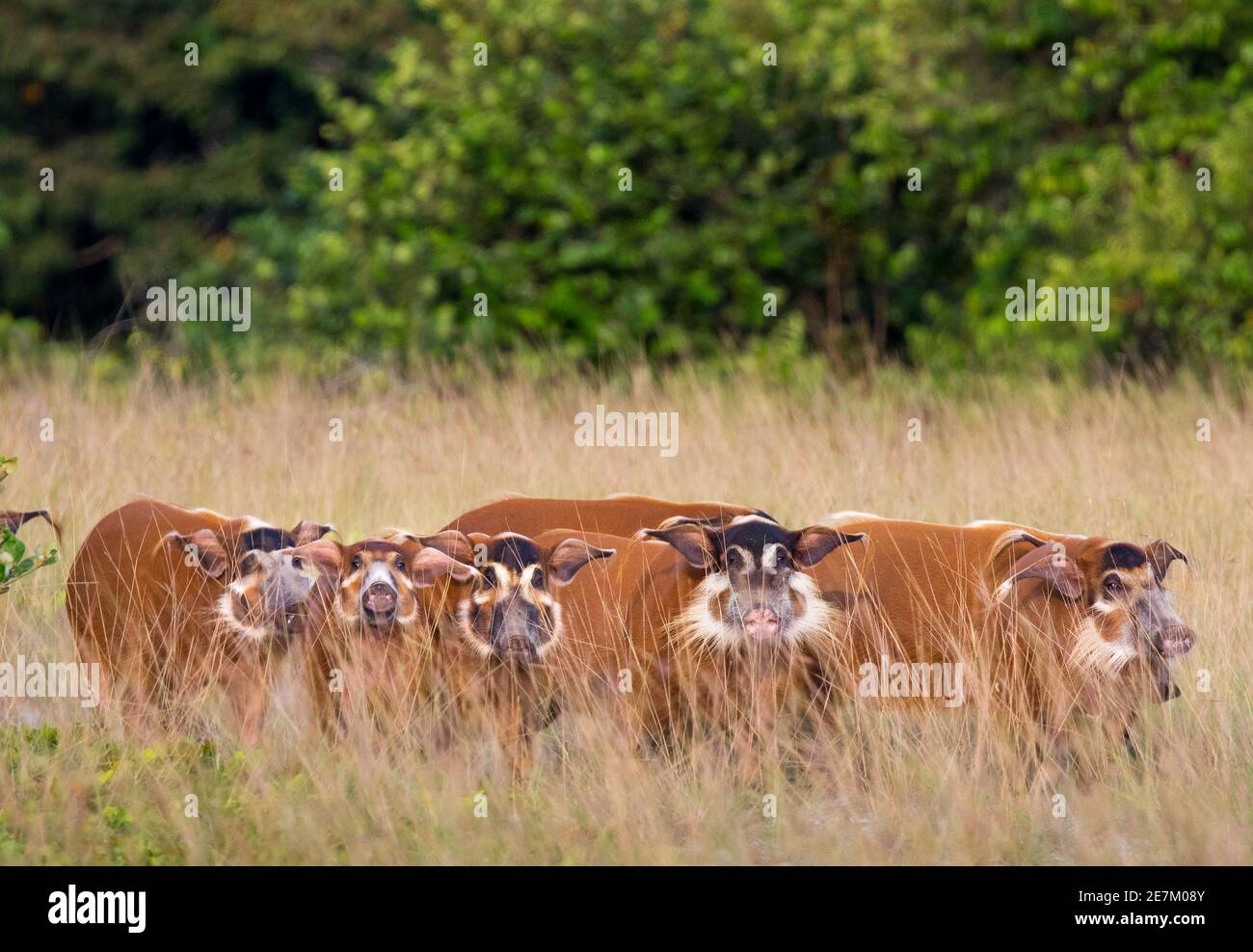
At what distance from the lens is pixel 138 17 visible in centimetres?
1741

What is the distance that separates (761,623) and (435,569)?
3.57 feet

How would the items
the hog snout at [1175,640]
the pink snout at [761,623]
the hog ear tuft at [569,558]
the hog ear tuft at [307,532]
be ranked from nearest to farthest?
the hog snout at [1175,640] < the pink snout at [761,623] < the hog ear tuft at [569,558] < the hog ear tuft at [307,532]

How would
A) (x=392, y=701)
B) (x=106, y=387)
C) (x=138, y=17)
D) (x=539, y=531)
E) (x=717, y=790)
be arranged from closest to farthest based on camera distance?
(x=717, y=790) < (x=392, y=701) < (x=539, y=531) < (x=106, y=387) < (x=138, y=17)

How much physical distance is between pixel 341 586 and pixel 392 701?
0.43 meters

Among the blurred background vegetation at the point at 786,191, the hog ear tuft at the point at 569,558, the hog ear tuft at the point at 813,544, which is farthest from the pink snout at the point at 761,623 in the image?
the blurred background vegetation at the point at 786,191

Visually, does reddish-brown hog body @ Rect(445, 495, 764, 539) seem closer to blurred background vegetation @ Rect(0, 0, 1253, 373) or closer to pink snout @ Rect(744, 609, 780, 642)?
pink snout @ Rect(744, 609, 780, 642)

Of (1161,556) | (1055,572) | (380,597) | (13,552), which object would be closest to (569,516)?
(380,597)

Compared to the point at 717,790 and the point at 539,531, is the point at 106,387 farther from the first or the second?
the point at 717,790

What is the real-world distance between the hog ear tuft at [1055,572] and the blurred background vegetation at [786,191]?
6.20m

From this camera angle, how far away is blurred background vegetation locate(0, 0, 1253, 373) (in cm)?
1148

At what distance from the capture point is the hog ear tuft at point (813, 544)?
17.5 ft

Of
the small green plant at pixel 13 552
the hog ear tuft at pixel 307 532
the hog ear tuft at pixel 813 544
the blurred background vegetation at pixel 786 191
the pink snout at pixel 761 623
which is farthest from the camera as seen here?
the blurred background vegetation at pixel 786 191

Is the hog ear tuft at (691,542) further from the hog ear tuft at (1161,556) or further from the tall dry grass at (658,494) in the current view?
the hog ear tuft at (1161,556)

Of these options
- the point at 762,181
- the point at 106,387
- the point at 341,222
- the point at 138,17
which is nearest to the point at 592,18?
the point at 762,181
